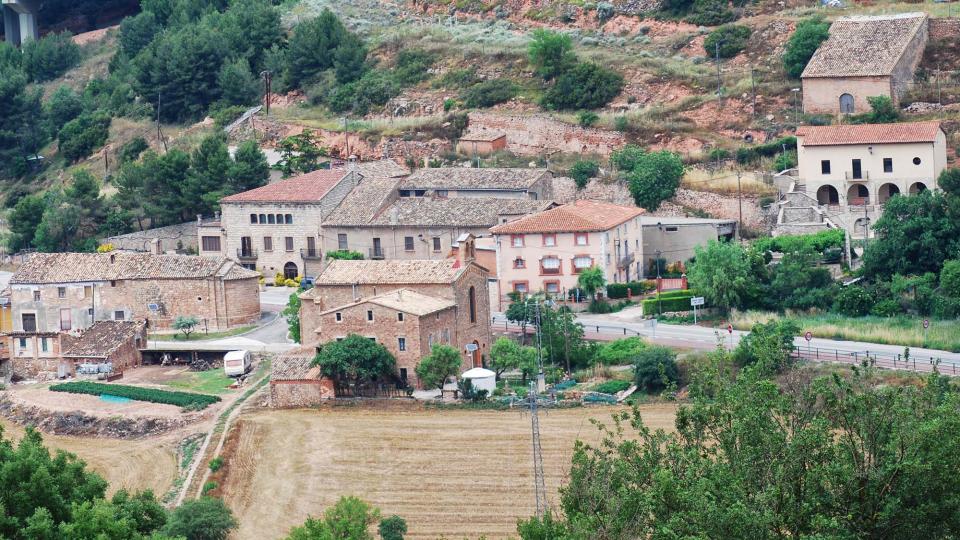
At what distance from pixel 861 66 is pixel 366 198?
21.2m

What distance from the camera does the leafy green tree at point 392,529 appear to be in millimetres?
53938

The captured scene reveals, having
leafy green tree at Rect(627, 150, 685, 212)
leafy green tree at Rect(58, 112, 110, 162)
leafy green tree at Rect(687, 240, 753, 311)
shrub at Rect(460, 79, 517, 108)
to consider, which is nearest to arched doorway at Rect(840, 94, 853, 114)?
leafy green tree at Rect(627, 150, 685, 212)

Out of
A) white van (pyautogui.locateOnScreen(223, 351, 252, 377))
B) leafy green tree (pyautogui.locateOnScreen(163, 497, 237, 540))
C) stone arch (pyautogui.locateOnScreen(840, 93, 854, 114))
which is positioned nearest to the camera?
leafy green tree (pyautogui.locateOnScreen(163, 497, 237, 540))

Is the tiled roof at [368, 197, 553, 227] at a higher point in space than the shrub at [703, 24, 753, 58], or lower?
lower

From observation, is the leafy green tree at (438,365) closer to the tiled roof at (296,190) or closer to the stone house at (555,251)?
the stone house at (555,251)

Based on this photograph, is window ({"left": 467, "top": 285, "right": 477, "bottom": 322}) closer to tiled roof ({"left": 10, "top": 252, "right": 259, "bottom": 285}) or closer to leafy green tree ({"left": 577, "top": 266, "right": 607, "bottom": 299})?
leafy green tree ({"left": 577, "top": 266, "right": 607, "bottom": 299})

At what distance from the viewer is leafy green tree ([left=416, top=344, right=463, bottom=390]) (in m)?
66.4

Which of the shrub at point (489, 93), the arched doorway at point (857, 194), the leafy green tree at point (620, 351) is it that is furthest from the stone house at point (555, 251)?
the shrub at point (489, 93)

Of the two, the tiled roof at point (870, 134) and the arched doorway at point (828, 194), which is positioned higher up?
the tiled roof at point (870, 134)

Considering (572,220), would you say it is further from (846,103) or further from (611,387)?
(846,103)

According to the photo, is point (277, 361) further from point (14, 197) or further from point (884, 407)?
point (14, 197)

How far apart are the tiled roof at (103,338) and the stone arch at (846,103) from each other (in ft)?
100

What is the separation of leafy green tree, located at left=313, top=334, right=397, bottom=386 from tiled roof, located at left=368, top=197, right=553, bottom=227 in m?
15.1

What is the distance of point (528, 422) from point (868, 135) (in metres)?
24.1
